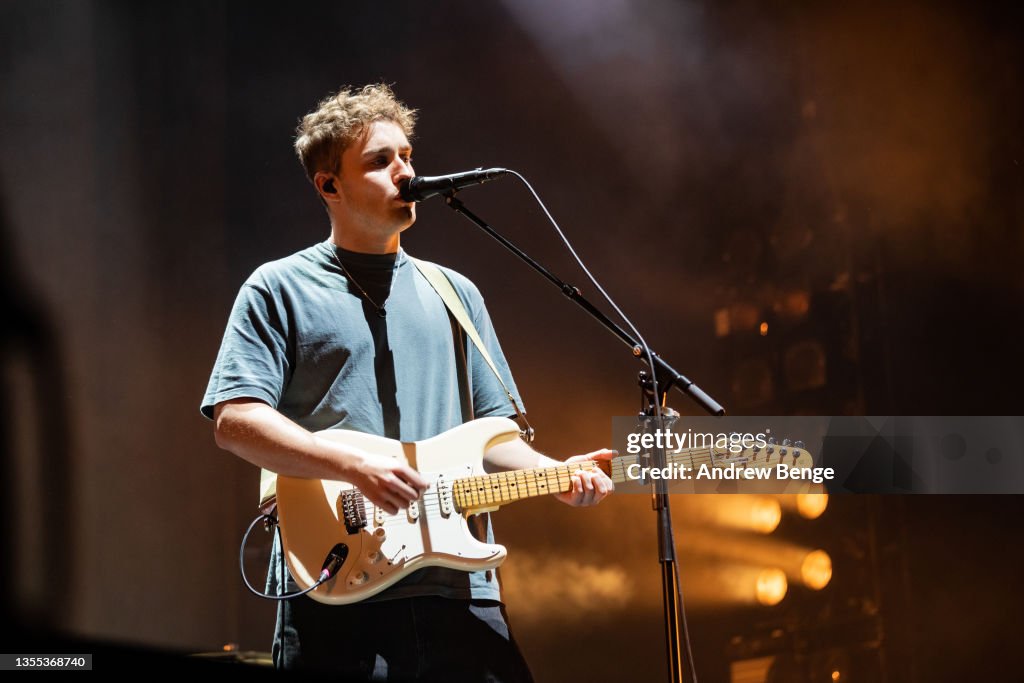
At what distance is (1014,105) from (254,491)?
3.52m

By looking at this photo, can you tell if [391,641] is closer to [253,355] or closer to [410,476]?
[410,476]

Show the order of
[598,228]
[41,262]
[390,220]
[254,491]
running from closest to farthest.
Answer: [390,220] < [41,262] < [254,491] < [598,228]

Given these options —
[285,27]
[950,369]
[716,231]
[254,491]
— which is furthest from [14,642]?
[950,369]

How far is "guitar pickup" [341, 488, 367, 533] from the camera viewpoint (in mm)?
2004

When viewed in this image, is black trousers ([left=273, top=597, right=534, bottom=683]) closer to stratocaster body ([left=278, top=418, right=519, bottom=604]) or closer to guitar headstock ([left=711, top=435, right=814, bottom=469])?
stratocaster body ([left=278, top=418, right=519, bottom=604])

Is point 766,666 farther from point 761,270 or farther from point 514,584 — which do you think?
point 761,270

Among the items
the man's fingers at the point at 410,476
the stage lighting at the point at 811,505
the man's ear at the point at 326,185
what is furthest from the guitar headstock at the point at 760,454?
the stage lighting at the point at 811,505

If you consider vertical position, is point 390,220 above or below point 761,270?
below

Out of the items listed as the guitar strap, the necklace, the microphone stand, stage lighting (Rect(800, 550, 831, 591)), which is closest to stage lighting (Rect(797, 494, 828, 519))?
stage lighting (Rect(800, 550, 831, 591))

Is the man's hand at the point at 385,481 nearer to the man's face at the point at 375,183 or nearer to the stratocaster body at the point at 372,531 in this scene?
the stratocaster body at the point at 372,531

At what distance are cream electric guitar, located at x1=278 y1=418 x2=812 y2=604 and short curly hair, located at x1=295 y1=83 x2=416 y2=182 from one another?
2.73 feet

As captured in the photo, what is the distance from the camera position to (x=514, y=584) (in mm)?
3754

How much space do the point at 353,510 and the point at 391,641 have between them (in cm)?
30

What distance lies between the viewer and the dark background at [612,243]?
3.38 meters
